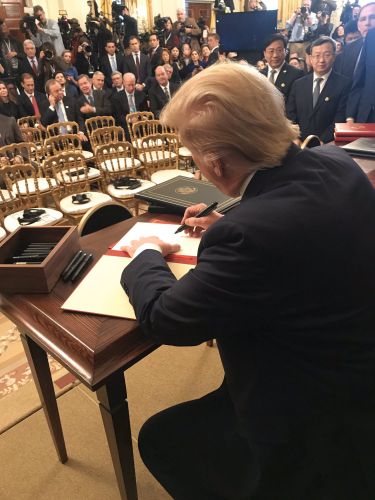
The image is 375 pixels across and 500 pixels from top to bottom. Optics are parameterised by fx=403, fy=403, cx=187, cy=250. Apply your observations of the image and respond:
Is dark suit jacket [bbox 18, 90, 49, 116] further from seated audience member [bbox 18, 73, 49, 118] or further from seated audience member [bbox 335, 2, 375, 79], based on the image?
seated audience member [bbox 335, 2, 375, 79]

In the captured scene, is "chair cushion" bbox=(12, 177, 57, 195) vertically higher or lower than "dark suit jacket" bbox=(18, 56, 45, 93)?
lower

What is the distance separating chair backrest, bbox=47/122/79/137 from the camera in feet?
15.1

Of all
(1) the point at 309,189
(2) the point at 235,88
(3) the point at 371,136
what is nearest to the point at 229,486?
(1) the point at 309,189

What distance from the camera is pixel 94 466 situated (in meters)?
1.44

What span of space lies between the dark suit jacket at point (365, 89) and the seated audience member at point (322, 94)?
83mm

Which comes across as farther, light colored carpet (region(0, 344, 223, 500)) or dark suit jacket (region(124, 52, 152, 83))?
dark suit jacket (region(124, 52, 152, 83))

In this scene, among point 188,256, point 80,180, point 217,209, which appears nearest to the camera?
point 188,256

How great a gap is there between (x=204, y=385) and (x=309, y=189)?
128 centimetres

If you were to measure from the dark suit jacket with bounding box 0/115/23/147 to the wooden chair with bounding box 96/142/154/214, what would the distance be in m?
1.00

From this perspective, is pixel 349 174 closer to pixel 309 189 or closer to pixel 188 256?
pixel 309 189

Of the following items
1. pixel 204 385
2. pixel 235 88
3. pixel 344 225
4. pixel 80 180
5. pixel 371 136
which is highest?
pixel 235 88

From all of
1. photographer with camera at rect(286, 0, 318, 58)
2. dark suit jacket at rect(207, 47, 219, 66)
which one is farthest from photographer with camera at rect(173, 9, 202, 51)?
photographer with camera at rect(286, 0, 318, 58)

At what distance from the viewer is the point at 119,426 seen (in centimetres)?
93

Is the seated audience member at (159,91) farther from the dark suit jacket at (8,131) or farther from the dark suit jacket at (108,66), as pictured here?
the dark suit jacket at (8,131)
